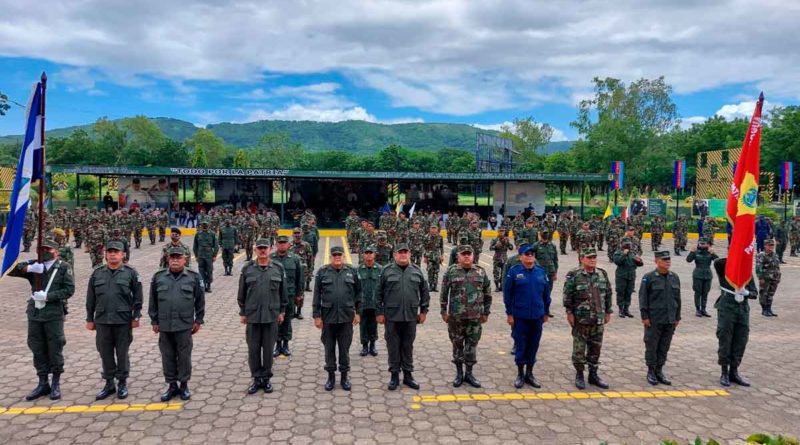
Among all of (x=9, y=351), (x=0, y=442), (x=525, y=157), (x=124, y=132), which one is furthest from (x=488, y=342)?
(x=124, y=132)

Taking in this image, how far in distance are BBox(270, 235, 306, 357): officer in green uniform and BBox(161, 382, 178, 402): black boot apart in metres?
1.72

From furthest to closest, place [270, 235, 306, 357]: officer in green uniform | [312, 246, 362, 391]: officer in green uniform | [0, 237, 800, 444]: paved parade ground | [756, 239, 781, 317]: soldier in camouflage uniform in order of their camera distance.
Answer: [756, 239, 781, 317]: soldier in camouflage uniform, [270, 235, 306, 357]: officer in green uniform, [312, 246, 362, 391]: officer in green uniform, [0, 237, 800, 444]: paved parade ground

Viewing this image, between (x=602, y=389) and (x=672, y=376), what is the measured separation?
120cm

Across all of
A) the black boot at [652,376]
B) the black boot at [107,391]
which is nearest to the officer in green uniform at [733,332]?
the black boot at [652,376]

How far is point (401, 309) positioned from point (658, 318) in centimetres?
322

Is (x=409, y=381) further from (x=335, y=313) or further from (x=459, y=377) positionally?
(x=335, y=313)

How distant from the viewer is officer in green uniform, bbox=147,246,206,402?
19.0 ft

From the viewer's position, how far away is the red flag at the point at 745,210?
21.1 ft

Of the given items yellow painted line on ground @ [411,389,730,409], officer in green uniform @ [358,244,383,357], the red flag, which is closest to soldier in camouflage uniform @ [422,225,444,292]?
officer in green uniform @ [358,244,383,357]

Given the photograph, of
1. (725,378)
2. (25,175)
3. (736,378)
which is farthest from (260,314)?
(736,378)

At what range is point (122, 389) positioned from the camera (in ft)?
19.5

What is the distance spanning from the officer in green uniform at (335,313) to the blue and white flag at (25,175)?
3172 millimetres

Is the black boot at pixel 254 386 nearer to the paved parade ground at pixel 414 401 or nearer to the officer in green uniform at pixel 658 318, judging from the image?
the paved parade ground at pixel 414 401

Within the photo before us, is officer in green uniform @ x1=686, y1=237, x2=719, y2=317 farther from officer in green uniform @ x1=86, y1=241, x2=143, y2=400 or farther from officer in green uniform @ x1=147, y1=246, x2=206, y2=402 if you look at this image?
officer in green uniform @ x1=86, y1=241, x2=143, y2=400
